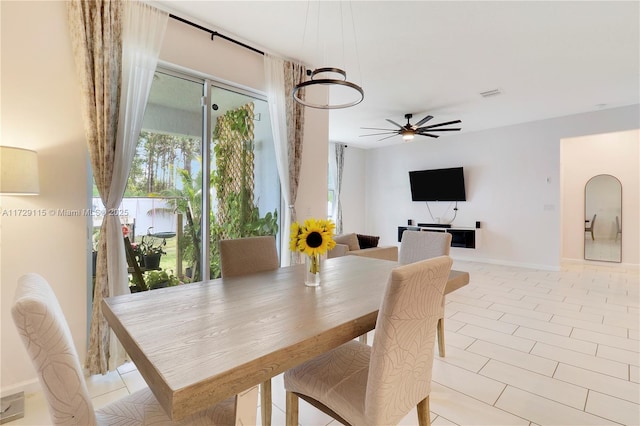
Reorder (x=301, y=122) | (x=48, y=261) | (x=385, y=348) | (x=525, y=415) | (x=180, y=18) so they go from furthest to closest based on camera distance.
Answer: (x=301, y=122) < (x=180, y=18) < (x=48, y=261) < (x=525, y=415) < (x=385, y=348)

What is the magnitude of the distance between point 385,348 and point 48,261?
7.80ft

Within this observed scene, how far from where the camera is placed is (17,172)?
1.75 meters

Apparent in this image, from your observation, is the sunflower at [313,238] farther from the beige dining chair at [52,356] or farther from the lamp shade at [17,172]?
the lamp shade at [17,172]

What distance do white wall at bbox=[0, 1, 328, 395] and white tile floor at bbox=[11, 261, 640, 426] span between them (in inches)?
21.5

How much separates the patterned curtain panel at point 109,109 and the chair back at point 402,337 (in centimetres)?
208

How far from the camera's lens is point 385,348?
108cm

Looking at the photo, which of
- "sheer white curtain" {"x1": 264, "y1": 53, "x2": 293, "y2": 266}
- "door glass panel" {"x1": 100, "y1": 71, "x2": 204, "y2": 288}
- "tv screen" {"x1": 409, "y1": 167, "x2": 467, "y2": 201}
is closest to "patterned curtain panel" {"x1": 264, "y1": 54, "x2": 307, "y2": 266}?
"sheer white curtain" {"x1": 264, "y1": 53, "x2": 293, "y2": 266}

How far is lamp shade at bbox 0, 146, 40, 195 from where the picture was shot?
1.71 meters

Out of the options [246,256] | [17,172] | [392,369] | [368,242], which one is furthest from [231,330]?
[368,242]

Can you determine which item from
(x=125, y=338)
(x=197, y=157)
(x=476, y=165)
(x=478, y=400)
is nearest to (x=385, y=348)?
(x=125, y=338)

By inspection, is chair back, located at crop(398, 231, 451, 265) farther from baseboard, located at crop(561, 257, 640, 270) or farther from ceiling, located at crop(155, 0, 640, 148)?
baseboard, located at crop(561, 257, 640, 270)

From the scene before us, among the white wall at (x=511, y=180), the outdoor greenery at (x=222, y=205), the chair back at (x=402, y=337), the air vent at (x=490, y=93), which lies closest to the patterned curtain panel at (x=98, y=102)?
the outdoor greenery at (x=222, y=205)

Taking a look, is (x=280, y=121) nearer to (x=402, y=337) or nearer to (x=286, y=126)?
(x=286, y=126)

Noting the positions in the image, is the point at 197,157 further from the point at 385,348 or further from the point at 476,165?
the point at 476,165
